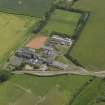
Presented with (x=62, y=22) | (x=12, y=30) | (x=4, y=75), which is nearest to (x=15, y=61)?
(x=4, y=75)

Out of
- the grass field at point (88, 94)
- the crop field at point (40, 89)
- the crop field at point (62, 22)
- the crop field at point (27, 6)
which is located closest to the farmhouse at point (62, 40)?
the crop field at point (62, 22)

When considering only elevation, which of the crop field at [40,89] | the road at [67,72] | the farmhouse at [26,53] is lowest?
the crop field at [40,89]

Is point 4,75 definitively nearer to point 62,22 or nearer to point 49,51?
point 49,51

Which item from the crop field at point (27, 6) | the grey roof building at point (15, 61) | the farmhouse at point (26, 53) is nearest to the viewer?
the grey roof building at point (15, 61)

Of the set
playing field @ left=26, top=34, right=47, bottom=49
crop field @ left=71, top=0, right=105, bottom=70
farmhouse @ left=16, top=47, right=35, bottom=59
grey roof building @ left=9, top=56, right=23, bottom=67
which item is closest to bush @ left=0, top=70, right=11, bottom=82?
grey roof building @ left=9, top=56, right=23, bottom=67

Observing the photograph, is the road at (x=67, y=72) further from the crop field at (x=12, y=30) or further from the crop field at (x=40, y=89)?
the crop field at (x=12, y=30)
